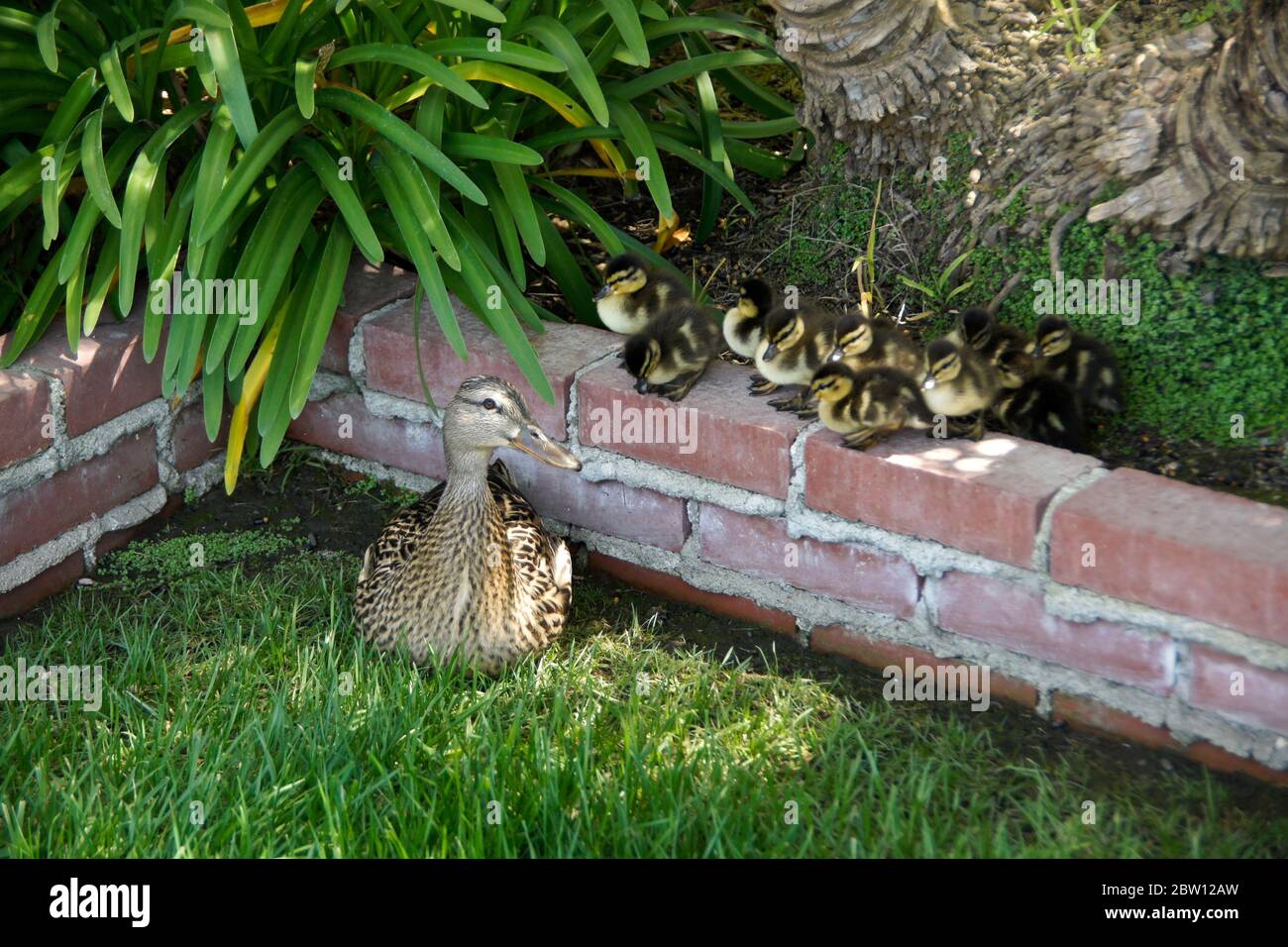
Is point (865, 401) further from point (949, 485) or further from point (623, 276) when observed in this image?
point (623, 276)

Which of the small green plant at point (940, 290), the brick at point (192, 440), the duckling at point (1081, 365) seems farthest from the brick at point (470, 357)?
the duckling at point (1081, 365)

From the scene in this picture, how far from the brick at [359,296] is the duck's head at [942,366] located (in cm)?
170

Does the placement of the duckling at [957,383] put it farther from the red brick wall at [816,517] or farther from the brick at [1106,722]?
the brick at [1106,722]

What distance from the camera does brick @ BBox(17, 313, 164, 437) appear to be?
4.67m

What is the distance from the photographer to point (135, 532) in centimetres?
499

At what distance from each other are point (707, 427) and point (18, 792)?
81.5 inches

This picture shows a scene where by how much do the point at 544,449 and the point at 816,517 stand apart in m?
0.80

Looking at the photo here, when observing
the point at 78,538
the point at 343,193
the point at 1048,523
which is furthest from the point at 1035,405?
the point at 78,538

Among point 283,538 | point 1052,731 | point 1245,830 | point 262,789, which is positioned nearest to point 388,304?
point 283,538

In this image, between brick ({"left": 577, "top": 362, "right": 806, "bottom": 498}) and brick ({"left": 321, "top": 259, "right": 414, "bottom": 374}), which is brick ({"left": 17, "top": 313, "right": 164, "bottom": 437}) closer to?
brick ({"left": 321, "top": 259, "right": 414, "bottom": 374})

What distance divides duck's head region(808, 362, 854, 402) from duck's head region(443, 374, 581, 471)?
0.71m

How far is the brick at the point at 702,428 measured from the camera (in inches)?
170

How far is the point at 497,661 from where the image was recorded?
14.0 feet

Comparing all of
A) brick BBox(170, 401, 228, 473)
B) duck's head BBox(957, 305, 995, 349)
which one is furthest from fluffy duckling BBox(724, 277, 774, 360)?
brick BBox(170, 401, 228, 473)
